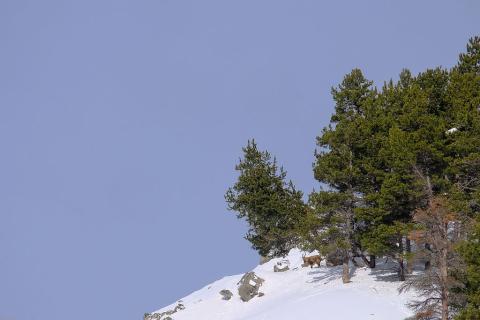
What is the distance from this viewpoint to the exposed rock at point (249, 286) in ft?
161

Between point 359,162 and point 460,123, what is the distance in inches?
301

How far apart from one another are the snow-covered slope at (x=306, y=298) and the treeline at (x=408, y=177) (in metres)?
1.44

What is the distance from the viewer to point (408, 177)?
115 ft

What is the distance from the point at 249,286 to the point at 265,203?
29.9ft

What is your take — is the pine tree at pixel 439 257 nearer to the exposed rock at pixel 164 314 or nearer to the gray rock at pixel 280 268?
the gray rock at pixel 280 268

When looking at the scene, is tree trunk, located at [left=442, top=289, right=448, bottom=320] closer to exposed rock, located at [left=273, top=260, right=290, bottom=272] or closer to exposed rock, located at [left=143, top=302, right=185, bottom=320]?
exposed rock, located at [left=273, top=260, right=290, bottom=272]

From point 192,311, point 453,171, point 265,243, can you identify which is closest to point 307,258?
point 265,243

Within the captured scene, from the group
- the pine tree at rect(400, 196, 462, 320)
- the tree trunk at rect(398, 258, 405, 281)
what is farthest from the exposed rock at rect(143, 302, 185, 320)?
the pine tree at rect(400, 196, 462, 320)

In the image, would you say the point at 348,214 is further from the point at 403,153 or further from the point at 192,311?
the point at 192,311

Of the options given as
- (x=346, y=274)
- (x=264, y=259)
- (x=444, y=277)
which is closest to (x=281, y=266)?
(x=264, y=259)

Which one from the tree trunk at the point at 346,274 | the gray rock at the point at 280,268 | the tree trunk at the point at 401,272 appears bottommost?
the tree trunk at the point at 401,272

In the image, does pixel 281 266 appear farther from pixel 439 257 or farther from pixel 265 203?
pixel 439 257

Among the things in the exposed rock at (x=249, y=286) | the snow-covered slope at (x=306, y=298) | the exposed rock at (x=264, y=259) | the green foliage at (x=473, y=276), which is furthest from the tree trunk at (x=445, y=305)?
the exposed rock at (x=264, y=259)

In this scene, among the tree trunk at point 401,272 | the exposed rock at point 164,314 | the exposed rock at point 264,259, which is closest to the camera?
the tree trunk at point 401,272
